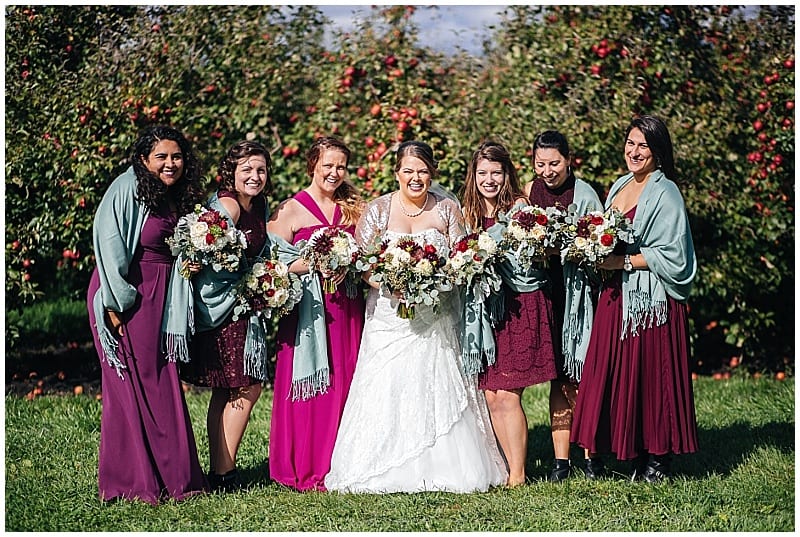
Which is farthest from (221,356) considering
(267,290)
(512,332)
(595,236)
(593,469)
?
(593,469)

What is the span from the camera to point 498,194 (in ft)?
18.2

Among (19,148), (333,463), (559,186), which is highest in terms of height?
(19,148)

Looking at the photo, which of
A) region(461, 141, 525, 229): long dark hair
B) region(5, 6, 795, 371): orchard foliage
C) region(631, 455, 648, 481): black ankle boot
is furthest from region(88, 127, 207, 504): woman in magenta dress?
region(5, 6, 795, 371): orchard foliage

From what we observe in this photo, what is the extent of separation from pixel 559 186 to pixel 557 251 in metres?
0.49

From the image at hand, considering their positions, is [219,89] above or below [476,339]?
above

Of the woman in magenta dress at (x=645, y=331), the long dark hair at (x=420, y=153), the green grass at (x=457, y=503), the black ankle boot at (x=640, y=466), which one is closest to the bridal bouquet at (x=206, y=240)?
the long dark hair at (x=420, y=153)

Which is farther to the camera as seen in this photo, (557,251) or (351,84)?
(351,84)

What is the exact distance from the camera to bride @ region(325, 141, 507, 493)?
5.43 metres

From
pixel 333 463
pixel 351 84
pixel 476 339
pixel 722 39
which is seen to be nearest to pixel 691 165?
pixel 722 39

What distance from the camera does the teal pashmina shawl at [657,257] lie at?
5344 millimetres

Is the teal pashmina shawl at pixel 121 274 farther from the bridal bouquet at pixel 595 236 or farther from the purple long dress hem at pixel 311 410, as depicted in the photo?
the bridal bouquet at pixel 595 236

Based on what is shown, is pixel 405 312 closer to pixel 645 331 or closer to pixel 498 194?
pixel 498 194

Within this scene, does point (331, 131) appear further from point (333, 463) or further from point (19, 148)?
point (333, 463)

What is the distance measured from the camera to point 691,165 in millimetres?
8195
